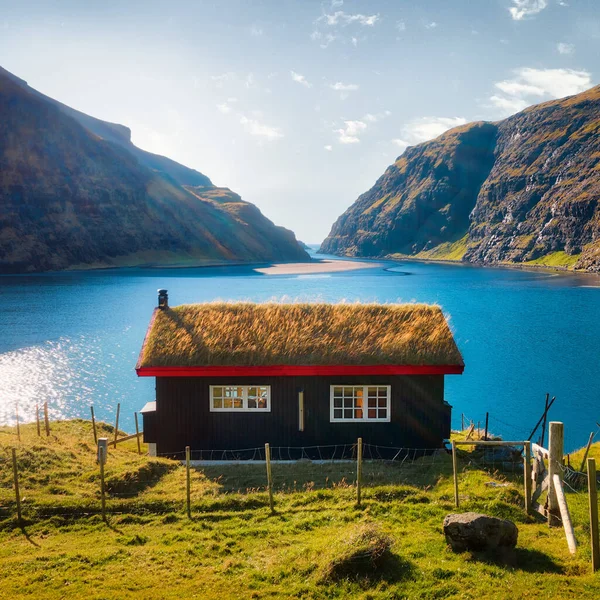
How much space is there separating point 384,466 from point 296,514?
5.70 m

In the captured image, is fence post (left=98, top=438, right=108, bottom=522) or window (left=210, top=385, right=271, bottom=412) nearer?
fence post (left=98, top=438, right=108, bottom=522)

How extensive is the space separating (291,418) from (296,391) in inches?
40.8

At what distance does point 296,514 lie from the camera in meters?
Result: 13.4

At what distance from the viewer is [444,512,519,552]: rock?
10.6m

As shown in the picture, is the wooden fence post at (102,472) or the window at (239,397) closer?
the wooden fence post at (102,472)

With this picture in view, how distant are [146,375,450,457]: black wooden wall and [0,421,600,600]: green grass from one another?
7.50ft

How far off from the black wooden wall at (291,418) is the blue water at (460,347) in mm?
14985

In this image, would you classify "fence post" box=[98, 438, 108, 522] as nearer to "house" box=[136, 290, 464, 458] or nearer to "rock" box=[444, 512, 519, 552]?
"house" box=[136, 290, 464, 458]

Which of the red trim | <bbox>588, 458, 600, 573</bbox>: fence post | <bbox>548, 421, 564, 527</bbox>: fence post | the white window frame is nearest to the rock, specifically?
<bbox>588, 458, 600, 573</bbox>: fence post

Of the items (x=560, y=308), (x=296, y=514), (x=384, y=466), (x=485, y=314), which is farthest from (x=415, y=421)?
(x=560, y=308)

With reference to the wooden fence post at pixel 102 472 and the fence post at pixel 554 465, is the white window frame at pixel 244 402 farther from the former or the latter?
the fence post at pixel 554 465

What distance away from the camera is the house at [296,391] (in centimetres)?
1998

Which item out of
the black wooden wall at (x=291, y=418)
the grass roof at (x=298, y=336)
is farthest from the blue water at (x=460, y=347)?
the grass roof at (x=298, y=336)

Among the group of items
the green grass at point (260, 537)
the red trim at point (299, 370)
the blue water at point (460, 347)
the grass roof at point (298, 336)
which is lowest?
the blue water at point (460, 347)
